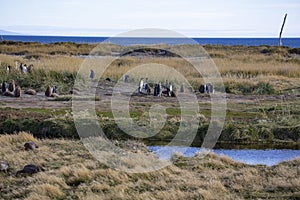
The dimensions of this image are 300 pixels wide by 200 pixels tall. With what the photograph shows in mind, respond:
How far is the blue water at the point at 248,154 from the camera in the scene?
587 inches

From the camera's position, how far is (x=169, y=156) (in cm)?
1479

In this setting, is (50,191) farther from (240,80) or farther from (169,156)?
(240,80)

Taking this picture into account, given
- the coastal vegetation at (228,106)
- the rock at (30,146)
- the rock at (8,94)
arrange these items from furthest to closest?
1. the rock at (8,94)
2. the coastal vegetation at (228,106)
3. the rock at (30,146)

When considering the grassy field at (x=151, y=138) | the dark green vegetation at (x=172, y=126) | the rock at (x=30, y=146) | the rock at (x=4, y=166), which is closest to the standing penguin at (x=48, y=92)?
the grassy field at (x=151, y=138)

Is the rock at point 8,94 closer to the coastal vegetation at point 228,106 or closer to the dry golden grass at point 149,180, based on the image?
the coastal vegetation at point 228,106

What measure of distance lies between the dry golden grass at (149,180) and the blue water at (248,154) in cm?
127

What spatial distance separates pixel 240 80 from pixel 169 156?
586 inches

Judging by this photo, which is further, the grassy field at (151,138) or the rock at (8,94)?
the rock at (8,94)

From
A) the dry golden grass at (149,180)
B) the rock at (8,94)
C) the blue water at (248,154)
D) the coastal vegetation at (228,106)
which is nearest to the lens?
the dry golden grass at (149,180)

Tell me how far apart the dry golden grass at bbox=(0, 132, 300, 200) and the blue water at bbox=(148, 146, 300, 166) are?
127 centimetres

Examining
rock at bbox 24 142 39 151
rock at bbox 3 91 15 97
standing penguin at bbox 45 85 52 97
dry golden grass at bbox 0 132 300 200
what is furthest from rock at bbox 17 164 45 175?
rock at bbox 3 91 15 97

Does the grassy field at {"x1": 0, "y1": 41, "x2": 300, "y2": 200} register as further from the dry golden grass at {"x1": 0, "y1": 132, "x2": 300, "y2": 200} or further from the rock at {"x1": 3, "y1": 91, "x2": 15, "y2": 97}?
the rock at {"x1": 3, "y1": 91, "x2": 15, "y2": 97}

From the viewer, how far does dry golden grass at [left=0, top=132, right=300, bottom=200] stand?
10.3 metres

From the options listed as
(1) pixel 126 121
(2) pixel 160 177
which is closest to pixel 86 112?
(1) pixel 126 121
